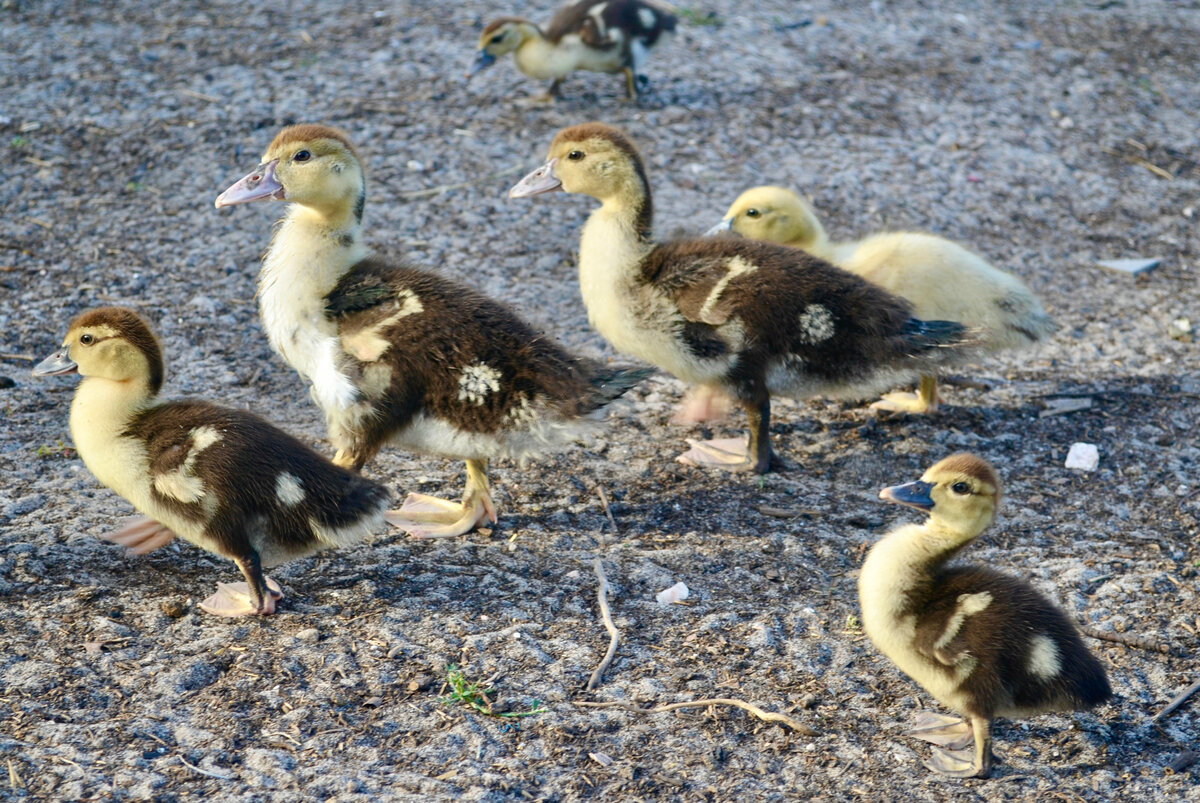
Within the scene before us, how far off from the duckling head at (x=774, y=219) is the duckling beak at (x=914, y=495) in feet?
8.66

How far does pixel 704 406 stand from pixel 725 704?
2.02 m

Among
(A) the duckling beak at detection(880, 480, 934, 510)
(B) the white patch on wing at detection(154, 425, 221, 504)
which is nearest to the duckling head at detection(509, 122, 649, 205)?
(A) the duckling beak at detection(880, 480, 934, 510)

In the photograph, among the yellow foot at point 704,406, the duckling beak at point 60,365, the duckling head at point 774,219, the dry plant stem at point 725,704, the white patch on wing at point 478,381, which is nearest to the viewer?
the dry plant stem at point 725,704

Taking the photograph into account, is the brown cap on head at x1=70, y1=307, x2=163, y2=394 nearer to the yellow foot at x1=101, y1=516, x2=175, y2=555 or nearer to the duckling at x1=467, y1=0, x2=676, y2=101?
the yellow foot at x1=101, y1=516, x2=175, y2=555

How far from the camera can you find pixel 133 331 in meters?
4.24

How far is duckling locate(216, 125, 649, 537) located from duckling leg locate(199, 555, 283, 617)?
0.72 m

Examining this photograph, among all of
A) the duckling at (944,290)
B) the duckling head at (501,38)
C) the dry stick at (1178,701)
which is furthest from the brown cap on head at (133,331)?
the duckling head at (501,38)

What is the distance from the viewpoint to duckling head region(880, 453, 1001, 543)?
3.77 metres

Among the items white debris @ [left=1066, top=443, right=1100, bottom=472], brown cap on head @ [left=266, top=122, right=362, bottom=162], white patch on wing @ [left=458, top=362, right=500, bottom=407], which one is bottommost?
white debris @ [left=1066, top=443, right=1100, bottom=472]

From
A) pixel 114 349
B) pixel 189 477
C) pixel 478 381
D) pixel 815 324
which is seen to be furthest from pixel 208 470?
pixel 815 324

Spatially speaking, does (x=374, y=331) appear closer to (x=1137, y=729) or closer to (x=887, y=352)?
(x=887, y=352)

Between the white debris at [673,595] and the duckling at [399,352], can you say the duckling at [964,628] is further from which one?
the duckling at [399,352]

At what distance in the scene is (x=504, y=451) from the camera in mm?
4691

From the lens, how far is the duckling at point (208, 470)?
407 centimetres
